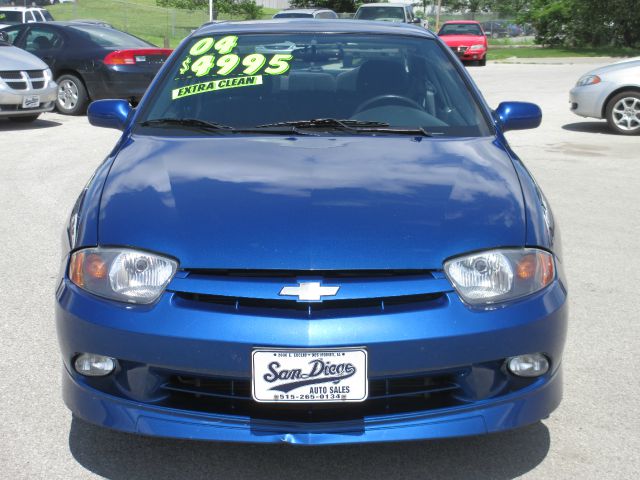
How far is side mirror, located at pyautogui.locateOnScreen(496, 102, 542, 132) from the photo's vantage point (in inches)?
192

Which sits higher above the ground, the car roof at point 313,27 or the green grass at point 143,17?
the car roof at point 313,27

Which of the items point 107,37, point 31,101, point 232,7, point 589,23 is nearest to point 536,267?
point 31,101

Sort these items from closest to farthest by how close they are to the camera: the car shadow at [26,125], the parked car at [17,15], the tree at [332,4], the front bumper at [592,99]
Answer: the front bumper at [592,99] < the car shadow at [26,125] < the parked car at [17,15] < the tree at [332,4]

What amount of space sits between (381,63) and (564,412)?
199 centimetres

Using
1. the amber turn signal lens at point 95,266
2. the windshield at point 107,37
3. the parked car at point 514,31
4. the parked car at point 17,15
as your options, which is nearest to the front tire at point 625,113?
the windshield at point 107,37

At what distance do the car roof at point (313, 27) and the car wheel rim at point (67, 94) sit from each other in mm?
10318

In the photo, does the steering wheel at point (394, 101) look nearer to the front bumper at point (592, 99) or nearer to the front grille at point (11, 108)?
the front bumper at point (592, 99)

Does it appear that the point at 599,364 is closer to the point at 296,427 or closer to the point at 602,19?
the point at 296,427

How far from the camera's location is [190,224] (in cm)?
319

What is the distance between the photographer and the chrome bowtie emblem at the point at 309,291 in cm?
294

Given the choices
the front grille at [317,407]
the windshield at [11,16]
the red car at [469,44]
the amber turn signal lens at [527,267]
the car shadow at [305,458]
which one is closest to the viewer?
the front grille at [317,407]

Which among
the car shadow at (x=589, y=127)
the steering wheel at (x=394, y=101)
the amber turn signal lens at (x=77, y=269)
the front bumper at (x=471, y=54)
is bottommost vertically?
the front bumper at (x=471, y=54)

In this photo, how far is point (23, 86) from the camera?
13117 millimetres

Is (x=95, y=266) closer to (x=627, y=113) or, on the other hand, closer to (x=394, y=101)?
(x=394, y=101)
